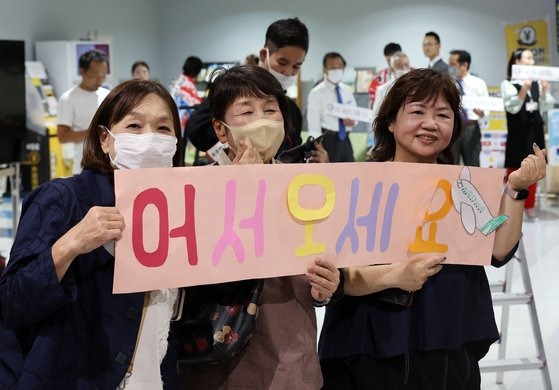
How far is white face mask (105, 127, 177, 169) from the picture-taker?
1698 millimetres

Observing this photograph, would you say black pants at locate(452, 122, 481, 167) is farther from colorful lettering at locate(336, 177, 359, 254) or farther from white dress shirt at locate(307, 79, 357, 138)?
colorful lettering at locate(336, 177, 359, 254)

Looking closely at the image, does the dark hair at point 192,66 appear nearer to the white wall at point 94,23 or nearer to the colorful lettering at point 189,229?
the white wall at point 94,23

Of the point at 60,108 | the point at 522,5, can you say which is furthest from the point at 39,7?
the point at 522,5

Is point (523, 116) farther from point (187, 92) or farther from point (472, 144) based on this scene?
point (187, 92)

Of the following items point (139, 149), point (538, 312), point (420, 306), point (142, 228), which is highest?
point (139, 149)

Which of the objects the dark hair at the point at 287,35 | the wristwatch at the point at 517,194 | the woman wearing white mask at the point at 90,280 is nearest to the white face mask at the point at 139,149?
the woman wearing white mask at the point at 90,280

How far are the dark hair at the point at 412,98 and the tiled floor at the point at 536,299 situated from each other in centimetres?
200

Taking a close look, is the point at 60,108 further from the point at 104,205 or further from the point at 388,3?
the point at 388,3

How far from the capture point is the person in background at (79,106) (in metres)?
5.75

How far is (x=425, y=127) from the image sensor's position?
77.7 inches

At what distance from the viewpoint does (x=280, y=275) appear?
5.81 feet

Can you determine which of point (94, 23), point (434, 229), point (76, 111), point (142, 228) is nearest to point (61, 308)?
point (142, 228)

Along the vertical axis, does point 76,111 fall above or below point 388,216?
above

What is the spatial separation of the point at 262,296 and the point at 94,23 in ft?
36.4
